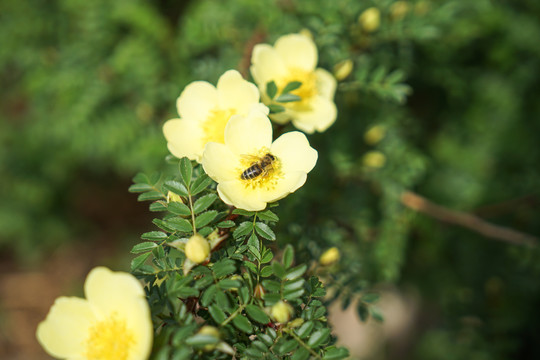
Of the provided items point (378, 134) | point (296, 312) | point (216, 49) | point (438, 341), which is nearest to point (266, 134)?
point (296, 312)

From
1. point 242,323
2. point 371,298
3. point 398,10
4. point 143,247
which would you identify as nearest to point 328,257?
point 371,298

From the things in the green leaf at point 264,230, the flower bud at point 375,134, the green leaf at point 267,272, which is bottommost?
the flower bud at point 375,134

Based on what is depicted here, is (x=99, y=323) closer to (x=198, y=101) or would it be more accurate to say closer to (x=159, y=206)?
(x=159, y=206)

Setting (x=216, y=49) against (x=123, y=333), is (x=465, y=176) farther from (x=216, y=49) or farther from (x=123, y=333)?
(x=123, y=333)

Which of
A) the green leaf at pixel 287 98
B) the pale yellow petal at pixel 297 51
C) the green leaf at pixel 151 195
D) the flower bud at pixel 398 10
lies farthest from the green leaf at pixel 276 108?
the flower bud at pixel 398 10

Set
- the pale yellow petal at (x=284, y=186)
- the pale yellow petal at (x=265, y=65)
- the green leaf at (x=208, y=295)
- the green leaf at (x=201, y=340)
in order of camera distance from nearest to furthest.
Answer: the green leaf at (x=201, y=340) < the green leaf at (x=208, y=295) < the pale yellow petal at (x=284, y=186) < the pale yellow petal at (x=265, y=65)

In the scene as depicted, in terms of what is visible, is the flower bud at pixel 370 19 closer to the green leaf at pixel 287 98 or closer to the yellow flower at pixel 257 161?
the green leaf at pixel 287 98

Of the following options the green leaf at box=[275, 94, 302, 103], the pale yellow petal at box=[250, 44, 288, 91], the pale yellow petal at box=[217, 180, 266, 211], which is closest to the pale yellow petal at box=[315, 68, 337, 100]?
the pale yellow petal at box=[250, 44, 288, 91]
